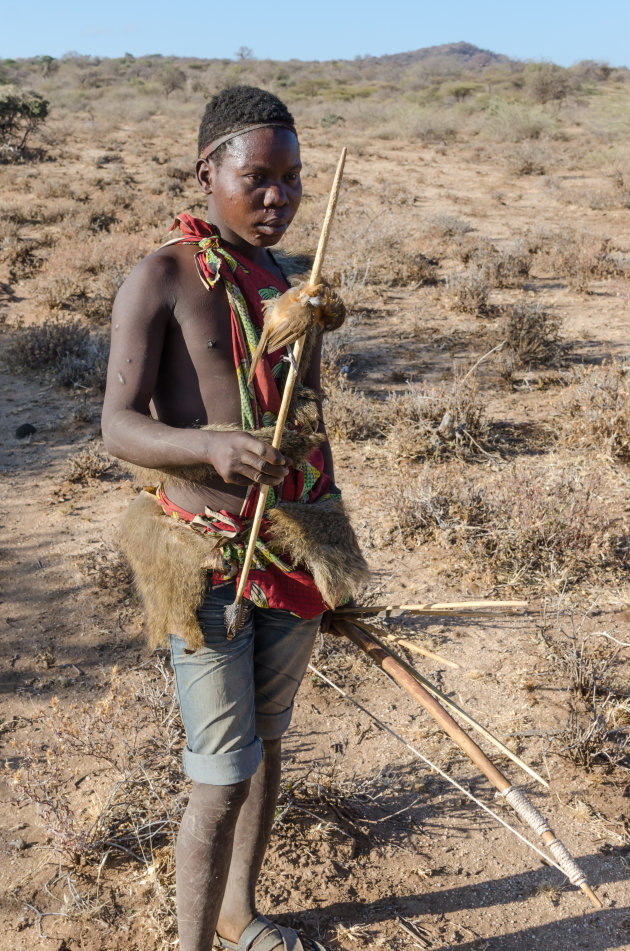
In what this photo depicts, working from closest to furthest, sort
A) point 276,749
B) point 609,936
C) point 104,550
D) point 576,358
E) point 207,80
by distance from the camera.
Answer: point 276,749 → point 609,936 → point 104,550 → point 576,358 → point 207,80

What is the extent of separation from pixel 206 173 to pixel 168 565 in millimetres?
789

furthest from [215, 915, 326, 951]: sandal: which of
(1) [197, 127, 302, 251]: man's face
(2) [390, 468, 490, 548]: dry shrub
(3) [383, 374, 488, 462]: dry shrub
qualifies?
(3) [383, 374, 488, 462]: dry shrub

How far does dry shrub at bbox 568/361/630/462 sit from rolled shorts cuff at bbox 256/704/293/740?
11.2 feet

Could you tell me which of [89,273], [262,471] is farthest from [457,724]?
[89,273]

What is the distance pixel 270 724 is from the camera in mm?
1688

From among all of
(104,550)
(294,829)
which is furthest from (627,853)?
(104,550)

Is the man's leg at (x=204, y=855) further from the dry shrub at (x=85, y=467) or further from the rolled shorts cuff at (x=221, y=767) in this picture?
the dry shrub at (x=85, y=467)

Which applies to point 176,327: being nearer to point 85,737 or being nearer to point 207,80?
point 85,737

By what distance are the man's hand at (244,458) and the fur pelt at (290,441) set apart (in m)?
0.10

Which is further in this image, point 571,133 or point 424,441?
point 571,133

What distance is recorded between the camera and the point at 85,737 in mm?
2572

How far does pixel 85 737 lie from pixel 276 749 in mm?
1083

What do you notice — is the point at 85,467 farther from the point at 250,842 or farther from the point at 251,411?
the point at 251,411

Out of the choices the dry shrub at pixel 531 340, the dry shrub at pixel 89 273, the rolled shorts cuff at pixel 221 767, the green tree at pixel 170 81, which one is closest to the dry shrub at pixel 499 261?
the dry shrub at pixel 531 340
